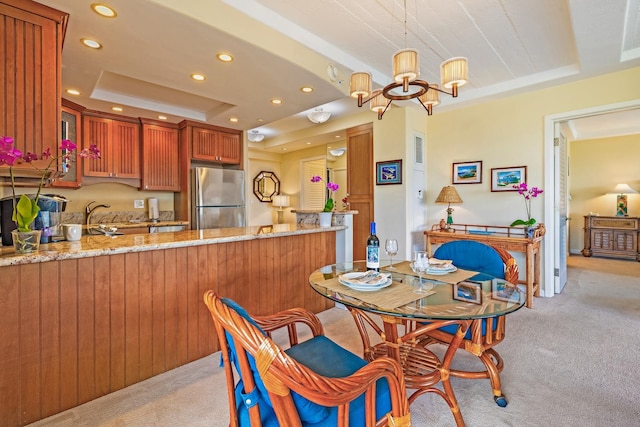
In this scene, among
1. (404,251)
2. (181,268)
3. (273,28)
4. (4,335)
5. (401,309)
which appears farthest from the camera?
(404,251)

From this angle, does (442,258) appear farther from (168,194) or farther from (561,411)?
(168,194)

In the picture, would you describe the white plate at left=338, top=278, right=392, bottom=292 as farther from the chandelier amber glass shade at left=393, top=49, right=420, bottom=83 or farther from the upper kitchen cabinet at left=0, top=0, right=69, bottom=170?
the upper kitchen cabinet at left=0, top=0, right=69, bottom=170

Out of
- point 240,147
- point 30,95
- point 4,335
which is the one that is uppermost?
point 240,147

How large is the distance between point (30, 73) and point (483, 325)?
3099mm

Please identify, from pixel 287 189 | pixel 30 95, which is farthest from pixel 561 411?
pixel 287 189

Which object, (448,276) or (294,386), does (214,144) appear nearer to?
(448,276)

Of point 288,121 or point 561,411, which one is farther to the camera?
point 288,121

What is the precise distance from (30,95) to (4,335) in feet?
4.54

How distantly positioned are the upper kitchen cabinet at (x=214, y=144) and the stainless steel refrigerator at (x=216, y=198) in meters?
0.26

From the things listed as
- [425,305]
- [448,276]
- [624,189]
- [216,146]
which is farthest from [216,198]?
[624,189]

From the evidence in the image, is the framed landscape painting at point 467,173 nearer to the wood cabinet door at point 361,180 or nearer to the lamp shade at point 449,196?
the lamp shade at point 449,196

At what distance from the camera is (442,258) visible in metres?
2.24

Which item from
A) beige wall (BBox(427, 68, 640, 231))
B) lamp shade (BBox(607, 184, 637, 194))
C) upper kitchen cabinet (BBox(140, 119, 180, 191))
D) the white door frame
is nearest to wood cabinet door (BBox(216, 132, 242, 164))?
upper kitchen cabinet (BBox(140, 119, 180, 191))

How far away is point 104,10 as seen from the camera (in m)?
1.81
